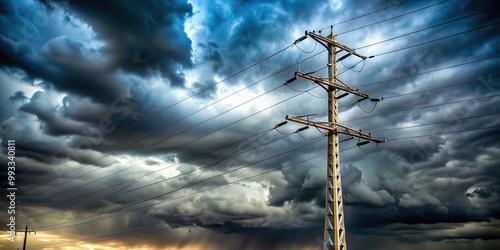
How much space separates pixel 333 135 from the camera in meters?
35.6

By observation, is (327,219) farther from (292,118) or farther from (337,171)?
(292,118)

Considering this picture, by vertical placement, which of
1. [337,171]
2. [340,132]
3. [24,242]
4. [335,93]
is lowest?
[24,242]

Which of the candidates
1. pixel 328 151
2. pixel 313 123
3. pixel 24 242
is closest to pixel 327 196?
pixel 328 151

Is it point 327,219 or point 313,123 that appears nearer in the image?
point 327,219

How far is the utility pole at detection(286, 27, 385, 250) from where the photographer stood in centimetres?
3238

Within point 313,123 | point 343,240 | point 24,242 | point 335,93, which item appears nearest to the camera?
point 343,240

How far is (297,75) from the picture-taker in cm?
3406

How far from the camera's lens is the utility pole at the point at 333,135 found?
106ft

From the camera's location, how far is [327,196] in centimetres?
3309

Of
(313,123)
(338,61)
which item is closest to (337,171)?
(313,123)

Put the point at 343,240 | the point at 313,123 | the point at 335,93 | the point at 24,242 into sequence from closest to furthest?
the point at 343,240 < the point at 313,123 < the point at 335,93 < the point at 24,242

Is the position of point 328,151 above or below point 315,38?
below

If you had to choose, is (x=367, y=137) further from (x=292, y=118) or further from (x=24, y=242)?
(x=24, y=242)

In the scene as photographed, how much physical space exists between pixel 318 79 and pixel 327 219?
1214 cm
